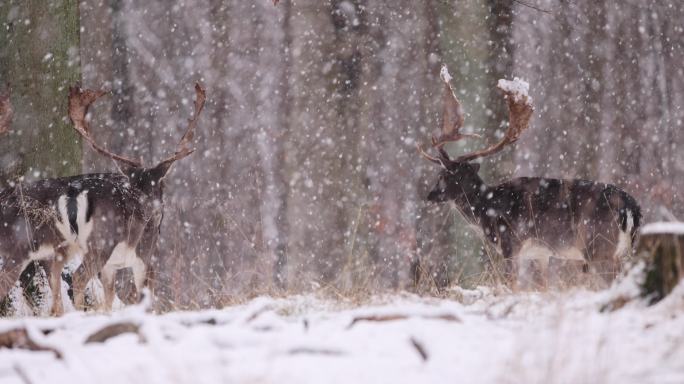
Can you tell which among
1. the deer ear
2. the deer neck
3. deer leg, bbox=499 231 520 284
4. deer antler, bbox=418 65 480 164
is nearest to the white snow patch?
deer antler, bbox=418 65 480 164

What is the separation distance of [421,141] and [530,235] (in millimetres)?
1515

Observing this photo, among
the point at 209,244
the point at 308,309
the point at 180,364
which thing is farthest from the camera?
the point at 209,244

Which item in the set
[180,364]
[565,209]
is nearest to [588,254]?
[565,209]

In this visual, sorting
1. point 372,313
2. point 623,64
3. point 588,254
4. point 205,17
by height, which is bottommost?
point 588,254

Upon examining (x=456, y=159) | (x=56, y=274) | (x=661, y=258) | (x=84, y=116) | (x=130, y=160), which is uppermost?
(x=84, y=116)

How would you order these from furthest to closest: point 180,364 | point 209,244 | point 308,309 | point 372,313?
point 209,244, point 308,309, point 372,313, point 180,364

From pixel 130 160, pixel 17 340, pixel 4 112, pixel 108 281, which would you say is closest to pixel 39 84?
pixel 4 112

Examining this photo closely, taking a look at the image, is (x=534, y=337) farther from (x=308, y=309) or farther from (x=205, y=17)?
(x=205, y=17)

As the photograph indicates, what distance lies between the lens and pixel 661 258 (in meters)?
3.31

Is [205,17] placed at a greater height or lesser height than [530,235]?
greater

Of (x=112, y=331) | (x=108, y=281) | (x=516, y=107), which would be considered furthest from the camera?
(x=516, y=107)

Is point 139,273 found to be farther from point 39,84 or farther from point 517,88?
point 517,88

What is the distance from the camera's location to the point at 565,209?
6.93 metres

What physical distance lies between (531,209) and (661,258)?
3.69 m
